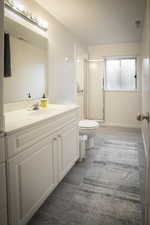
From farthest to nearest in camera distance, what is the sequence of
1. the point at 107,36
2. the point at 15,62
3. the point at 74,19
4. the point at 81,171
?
the point at 107,36 → the point at 74,19 → the point at 81,171 → the point at 15,62

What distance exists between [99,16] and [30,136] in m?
2.35

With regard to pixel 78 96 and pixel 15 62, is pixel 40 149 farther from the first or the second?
pixel 78 96

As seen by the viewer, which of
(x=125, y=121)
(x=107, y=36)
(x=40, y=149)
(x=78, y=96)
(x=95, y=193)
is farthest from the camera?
(x=125, y=121)

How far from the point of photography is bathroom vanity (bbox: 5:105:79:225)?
121 centimetres

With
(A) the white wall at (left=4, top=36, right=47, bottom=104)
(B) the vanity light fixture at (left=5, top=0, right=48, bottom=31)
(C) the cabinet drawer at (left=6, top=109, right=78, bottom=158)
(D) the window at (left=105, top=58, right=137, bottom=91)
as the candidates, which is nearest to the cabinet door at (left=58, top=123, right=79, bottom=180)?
(C) the cabinet drawer at (left=6, top=109, right=78, bottom=158)

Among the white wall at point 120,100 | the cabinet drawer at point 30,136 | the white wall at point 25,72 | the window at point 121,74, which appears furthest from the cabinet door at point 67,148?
the window at point 121,74

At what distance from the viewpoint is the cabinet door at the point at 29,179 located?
121 cm

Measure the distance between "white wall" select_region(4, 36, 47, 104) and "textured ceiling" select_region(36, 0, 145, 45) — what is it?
0.66m

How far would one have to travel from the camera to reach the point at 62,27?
326cm

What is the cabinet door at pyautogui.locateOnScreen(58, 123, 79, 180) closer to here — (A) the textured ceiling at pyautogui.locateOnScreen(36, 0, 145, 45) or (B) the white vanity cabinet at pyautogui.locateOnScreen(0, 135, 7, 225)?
(B) the white vanity cabinet at pyautogui.locateOnScreen(0, 135, 7, 225)

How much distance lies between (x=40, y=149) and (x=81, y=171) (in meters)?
1.04

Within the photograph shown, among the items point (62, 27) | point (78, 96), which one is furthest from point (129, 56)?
point (62, 27)

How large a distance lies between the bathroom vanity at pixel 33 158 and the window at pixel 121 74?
10.4 feet

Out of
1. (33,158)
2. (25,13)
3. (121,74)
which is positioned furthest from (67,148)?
(121,74)
